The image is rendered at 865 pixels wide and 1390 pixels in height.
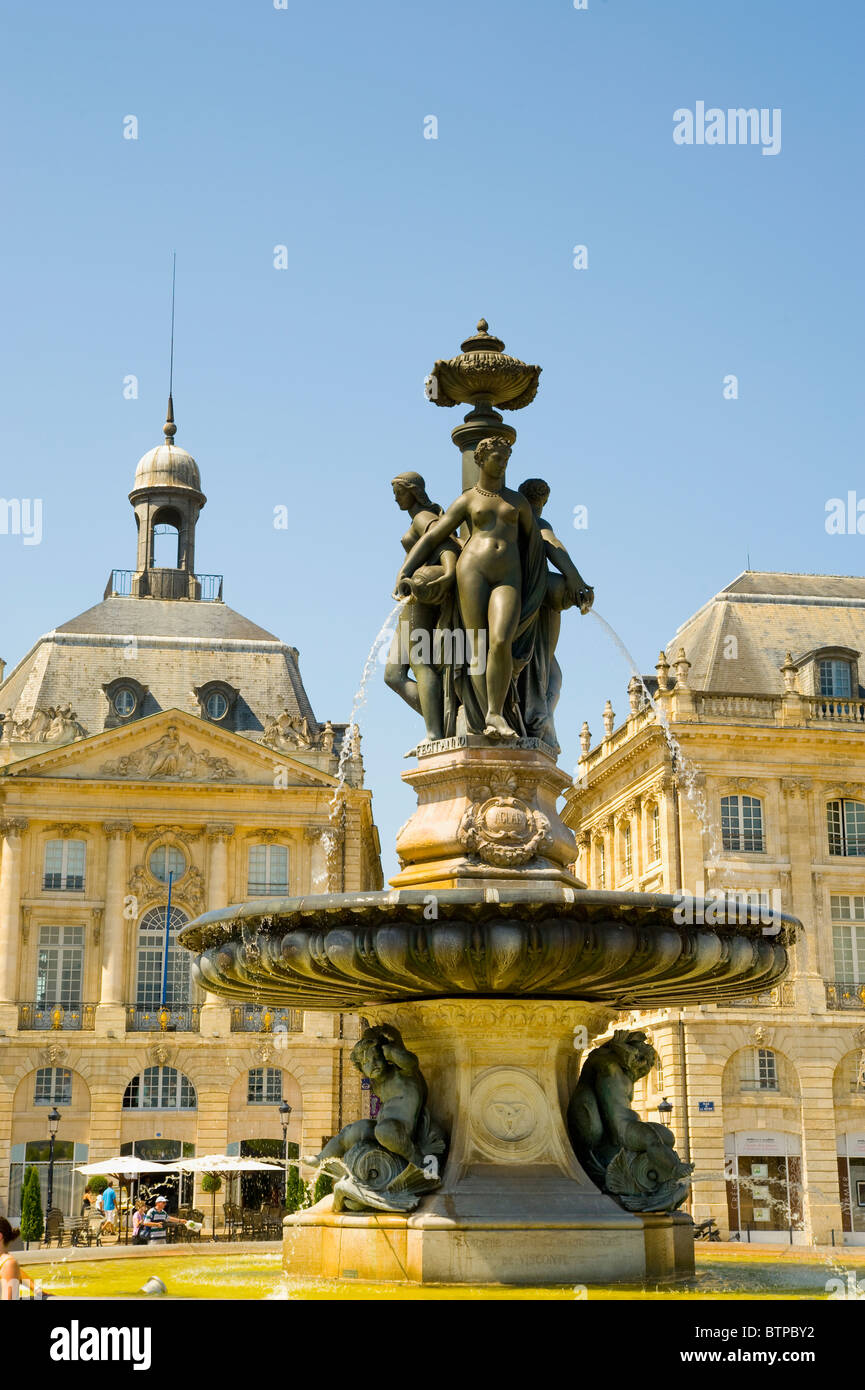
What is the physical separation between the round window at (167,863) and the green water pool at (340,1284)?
40222mm

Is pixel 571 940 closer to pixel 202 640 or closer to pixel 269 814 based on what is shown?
pixel 269 814

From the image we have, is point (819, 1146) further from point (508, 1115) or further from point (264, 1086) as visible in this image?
point (508, 1115)

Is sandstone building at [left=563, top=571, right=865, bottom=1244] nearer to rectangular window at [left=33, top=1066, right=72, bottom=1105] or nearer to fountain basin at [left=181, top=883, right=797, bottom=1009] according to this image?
rectangular window at [left=33, top=1066, right=72, bottom=1105]

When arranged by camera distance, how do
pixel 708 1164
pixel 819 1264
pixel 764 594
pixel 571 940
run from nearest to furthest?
→ pixel 571 940 → pixel 819 1264 → pixel 708 1164 → pixel 764 594

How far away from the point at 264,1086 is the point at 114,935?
690cm

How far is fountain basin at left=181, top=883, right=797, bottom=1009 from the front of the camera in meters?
10.5

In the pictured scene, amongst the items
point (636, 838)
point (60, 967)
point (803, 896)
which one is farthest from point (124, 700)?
point (803, 896)

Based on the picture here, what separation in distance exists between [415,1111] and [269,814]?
44.8 meters

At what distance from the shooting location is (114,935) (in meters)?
54.2

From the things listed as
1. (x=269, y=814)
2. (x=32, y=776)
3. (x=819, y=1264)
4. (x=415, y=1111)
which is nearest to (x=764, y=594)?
(x=269, y=814)

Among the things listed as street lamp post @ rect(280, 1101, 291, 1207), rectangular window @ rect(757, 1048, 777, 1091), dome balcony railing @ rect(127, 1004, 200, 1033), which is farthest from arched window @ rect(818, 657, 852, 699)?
dome balcony railing @ rect(127, 1004, 200, 1033)

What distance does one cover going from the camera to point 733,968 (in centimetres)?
1150

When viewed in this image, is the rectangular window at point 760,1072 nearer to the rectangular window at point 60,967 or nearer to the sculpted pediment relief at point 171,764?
the sculpted pediment relief at point 171,764

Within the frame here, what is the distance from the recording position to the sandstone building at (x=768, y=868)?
47781mm
